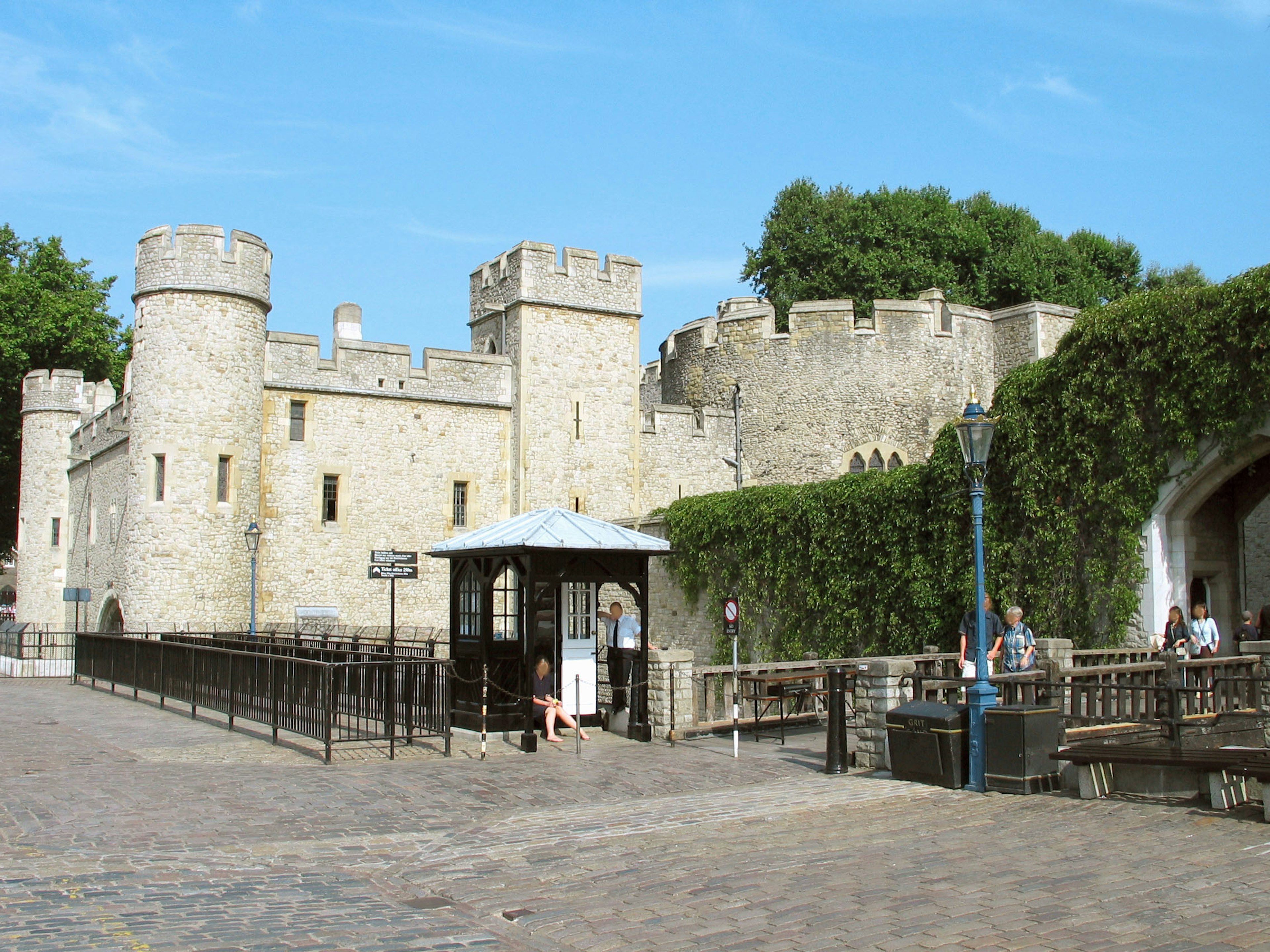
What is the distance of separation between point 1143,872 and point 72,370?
3568 cm

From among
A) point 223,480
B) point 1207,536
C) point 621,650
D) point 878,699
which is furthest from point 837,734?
point 223,480

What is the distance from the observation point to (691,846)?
8.14 m

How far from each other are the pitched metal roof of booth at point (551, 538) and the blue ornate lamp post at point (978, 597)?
4336 millimetres

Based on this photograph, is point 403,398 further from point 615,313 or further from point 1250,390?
point 1250,390

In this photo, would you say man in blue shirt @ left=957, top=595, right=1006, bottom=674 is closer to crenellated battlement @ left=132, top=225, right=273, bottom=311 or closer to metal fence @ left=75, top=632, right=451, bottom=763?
metal fence @ left=75, top=632, right=451, bottom=763

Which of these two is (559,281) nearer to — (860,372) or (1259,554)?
(860,372)

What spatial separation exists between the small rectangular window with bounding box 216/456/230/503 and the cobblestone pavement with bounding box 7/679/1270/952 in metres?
14.3

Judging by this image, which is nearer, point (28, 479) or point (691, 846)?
point (691, 846)

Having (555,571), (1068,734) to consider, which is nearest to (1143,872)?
(1068,734)

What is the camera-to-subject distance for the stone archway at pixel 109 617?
97.7ft

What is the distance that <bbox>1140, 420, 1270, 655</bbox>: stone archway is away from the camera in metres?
15.0

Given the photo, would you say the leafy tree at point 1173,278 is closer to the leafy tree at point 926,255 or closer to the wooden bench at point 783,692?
the leafy tree at point 926,255

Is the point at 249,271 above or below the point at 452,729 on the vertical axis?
above

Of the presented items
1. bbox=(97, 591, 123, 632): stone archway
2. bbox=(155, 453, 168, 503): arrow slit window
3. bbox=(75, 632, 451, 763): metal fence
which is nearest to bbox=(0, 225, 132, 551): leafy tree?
bbox=(97, 591, 123, 632): stone archway
